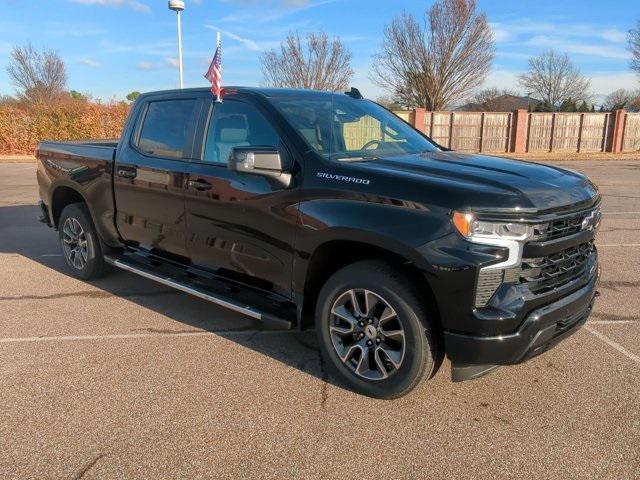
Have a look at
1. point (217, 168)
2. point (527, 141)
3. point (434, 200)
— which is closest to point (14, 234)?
point (217, 168)

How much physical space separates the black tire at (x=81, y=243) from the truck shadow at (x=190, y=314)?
16 cm

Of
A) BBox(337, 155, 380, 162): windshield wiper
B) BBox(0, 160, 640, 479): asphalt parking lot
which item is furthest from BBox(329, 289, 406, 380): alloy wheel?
BBox(337, 155, 380, 162): windshield wiper

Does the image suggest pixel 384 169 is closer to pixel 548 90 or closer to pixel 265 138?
pixel 265 138

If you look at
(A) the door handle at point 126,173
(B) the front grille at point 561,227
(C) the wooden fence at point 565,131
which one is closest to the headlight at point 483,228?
(B) the front grille at point 561,227

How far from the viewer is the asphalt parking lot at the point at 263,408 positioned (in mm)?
2752

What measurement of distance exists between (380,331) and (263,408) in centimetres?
86

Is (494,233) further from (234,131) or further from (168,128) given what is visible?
(168,128)

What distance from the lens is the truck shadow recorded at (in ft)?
13.4

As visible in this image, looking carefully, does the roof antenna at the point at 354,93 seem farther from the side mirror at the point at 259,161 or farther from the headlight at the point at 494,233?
the headlight at the point at 494,233

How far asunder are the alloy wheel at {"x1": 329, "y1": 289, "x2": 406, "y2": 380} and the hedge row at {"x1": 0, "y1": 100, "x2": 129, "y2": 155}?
25.9 metres

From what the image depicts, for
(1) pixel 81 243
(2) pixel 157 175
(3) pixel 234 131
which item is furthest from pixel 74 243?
(3) pixel 234 131

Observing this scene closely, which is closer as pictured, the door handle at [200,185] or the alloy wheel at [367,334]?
the alloy wheel at [367,334]

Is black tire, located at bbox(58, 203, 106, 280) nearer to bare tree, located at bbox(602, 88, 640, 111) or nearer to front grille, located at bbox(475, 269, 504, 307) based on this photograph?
front grille, located at bbox(475, 269, 504, 307)

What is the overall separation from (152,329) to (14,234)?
5.17 metres
